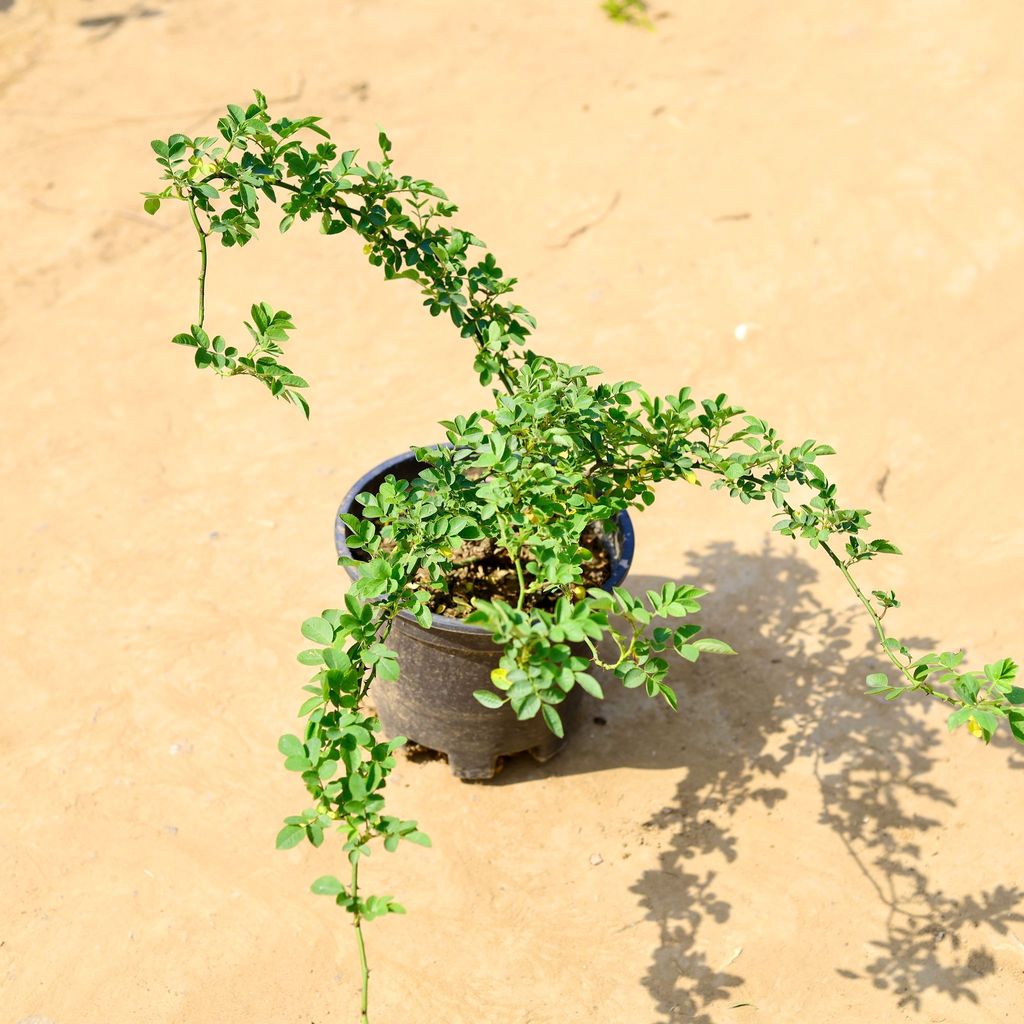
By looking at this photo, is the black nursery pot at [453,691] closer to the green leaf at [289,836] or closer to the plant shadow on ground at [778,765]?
the plant shadow on ground at [778,765]

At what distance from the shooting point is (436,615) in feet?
8.61

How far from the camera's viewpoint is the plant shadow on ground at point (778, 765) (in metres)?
2.63

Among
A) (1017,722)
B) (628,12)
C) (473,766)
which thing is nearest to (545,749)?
(473,766)

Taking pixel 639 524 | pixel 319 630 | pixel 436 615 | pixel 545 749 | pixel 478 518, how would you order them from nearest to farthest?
pixel 319 630 → pixel 478 518 → pixel 436 615 → pixel 545 749 → pixel 639 524

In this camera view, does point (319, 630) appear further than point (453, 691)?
No

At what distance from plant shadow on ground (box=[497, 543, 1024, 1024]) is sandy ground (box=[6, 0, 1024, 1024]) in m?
0.01

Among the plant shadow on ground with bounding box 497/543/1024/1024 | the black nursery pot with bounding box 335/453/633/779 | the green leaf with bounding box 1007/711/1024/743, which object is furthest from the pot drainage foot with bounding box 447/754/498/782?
the green leaf with bounding box 1007/711/1024/743

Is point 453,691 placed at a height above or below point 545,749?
above

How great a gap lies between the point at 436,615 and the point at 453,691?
0.25 metres

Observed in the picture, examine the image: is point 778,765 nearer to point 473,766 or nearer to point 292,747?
point 473,766

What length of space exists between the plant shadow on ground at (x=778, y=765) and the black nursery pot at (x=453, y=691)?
178 mm

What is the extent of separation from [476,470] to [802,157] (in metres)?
3.11

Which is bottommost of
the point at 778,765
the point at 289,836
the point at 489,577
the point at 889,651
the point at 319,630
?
the point at 778,765

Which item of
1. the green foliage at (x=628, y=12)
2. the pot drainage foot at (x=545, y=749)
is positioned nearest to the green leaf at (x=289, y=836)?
the pot drainage foot at (x=545, y=749)
